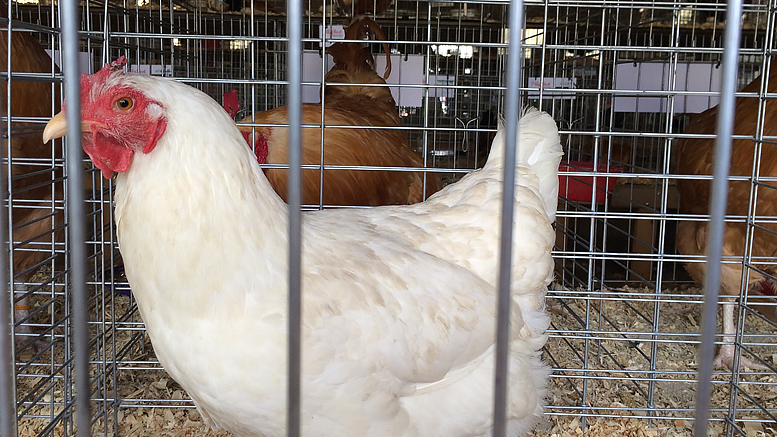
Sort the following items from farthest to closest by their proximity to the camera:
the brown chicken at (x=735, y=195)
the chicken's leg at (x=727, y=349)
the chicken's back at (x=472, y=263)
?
the chicken's leg at (x=727, y=349), the brown chicken at (x=735, y=195), the chicken's back at (x=472, y=263)

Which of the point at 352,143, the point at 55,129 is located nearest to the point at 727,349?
the point at 352,143

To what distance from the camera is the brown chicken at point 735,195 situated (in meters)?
2.68

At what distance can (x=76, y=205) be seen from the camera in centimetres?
64

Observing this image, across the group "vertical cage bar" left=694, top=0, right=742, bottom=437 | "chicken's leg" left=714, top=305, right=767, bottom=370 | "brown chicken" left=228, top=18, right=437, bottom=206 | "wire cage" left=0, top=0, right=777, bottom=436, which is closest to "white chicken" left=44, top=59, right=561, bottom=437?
"wire cage" left=0, top=0, right=777, bottom=436

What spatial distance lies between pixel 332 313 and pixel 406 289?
260 millimetres

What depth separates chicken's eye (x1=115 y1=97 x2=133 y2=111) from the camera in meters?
1.29

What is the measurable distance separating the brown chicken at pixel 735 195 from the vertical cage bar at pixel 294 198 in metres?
2.53

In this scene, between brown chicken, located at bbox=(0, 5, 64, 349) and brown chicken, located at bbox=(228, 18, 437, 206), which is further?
brown chicken, located at bbox=(228, 18, 437, 206)

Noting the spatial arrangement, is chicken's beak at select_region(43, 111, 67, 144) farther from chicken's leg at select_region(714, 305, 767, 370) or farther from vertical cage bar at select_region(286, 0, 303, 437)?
chicken's leg at select_region(714, 305, 767, 370)

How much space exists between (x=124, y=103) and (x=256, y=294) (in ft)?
1.69

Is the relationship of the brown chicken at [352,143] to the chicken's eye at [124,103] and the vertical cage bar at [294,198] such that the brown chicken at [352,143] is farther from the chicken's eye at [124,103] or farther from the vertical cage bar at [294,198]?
the vertical cage bar at [294,198]

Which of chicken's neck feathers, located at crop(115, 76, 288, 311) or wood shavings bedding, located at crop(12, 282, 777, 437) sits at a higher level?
chicken's neck feathers, located at crop(115, 76, 288, 311)

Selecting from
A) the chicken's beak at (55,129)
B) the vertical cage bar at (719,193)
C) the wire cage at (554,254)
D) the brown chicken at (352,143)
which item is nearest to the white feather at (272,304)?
the chicken's beak at (55,129)

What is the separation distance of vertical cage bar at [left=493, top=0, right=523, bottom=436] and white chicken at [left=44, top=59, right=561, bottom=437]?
76 centimetres
